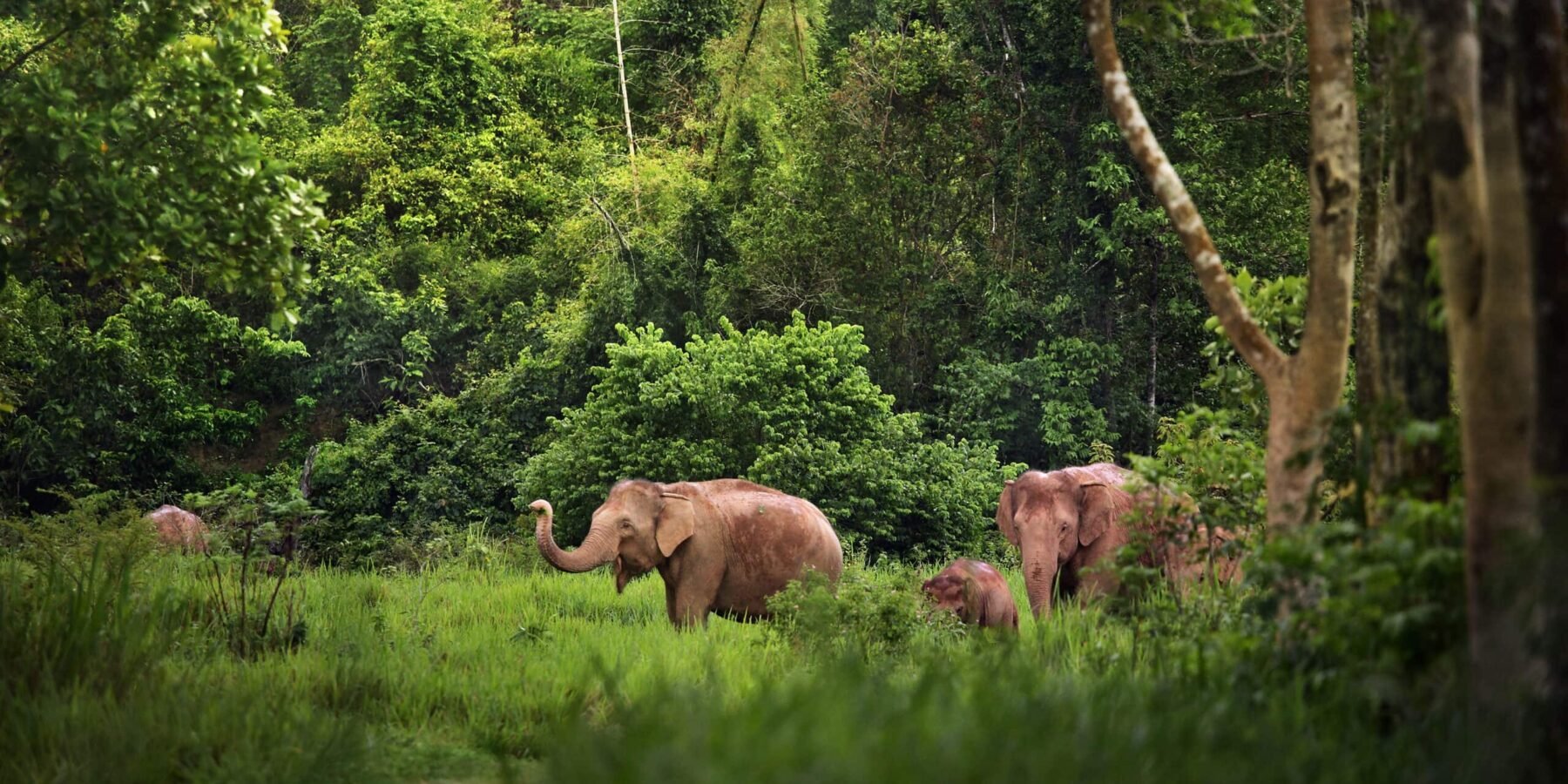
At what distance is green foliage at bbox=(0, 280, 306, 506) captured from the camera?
2189 cm

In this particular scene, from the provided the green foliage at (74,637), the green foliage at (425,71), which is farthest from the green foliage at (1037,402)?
the green foliage at (74,637)

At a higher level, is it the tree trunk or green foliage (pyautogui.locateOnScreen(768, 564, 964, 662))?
the tree trunk

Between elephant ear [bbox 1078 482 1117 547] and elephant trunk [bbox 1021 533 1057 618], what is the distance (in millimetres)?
333

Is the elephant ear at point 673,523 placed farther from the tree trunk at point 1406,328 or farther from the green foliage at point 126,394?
the green foliage at point 126,394

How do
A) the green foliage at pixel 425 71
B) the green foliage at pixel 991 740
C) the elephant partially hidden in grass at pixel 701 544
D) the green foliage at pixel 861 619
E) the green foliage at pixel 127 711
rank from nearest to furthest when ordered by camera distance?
the green foliage at pixel 991 740 → the green foliage at pixel 127 711 → the green foliage at pixel 861 619 → the elephant partially hidden in grass at pixel 701 544 → the green foliage at pixel 425 71

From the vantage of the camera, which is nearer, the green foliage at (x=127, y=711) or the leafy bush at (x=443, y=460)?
the green foliage at (x=127, y=711)

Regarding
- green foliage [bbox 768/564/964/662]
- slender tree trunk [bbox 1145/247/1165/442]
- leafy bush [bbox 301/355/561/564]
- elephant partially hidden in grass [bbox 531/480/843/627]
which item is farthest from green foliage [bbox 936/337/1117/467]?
green foliage [bbox 768/564/964/662]

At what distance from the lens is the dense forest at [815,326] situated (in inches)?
162

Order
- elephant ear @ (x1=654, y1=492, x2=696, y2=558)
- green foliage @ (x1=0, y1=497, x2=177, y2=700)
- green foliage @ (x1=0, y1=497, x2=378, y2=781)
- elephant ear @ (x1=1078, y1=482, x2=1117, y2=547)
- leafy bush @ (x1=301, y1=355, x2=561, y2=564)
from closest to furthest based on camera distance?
green foliage @ (x1=0, y1=497, x2=378, y2=781) < green foliage @ (x1=0, y1=497, x2=177, y2=700) < elephant ear @ (x1=654, y1=492, x2=696, y2=558) < elephant ear @ (x1=1078, y1=482, x2=1117, y2=547) < leafy bush @ (x1=301, y1=355, x2=561, y2=564)

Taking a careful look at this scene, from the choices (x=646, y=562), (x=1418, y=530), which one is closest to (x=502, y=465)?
(x=646, y=562)

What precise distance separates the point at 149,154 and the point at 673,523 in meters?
4.30

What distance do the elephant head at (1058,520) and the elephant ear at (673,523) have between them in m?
2.46

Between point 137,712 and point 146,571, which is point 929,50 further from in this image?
point 137,712

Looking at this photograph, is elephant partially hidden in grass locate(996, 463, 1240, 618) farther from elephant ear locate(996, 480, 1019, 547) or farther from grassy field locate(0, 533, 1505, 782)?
grassy field locate(0, 533, 1505, 782)
